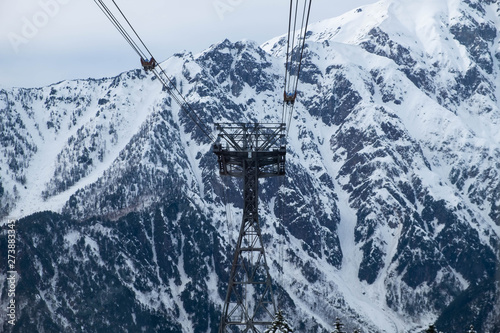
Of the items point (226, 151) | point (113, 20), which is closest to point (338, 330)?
point (226, 151)

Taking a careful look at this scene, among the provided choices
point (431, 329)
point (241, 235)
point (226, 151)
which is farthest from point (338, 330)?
point (226, 151)

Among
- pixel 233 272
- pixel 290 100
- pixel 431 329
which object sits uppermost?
pixel 290 100

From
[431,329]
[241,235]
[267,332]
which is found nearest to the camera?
[431,329]

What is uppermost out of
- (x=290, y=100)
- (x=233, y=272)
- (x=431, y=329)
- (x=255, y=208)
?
A: (x=290, y=100)

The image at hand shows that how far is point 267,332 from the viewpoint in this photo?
174ft

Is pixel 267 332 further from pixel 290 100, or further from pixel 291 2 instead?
pixel 291 2

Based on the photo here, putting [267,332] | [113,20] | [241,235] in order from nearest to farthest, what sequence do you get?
[113,20] < [267,332] < [241,235]

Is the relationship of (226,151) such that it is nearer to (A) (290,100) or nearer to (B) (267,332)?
(A) (290,100)

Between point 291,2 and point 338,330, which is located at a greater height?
point 291,2

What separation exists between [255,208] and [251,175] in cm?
243

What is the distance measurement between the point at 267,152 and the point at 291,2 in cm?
2431

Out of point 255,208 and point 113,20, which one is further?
point 255,208

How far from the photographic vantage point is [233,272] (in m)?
66.8

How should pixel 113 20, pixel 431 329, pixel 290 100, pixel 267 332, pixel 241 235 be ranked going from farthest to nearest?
1. pixel 241 235
2. pixel 290 100
3. pixel 267 332
4. pixel 431 329
5. pixel 113 20
